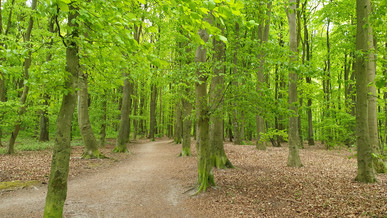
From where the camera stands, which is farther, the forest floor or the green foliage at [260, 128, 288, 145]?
the green foliage at [260, 128, 288, 145]

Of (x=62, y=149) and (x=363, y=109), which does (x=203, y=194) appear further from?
(x=363, y=109)

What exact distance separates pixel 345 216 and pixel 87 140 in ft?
40.7

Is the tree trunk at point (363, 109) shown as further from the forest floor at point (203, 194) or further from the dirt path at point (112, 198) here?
the dirt path at point (112, 198)

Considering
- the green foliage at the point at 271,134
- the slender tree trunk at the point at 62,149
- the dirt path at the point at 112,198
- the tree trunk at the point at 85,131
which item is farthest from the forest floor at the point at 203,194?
the tree trunk at the point at 85,131

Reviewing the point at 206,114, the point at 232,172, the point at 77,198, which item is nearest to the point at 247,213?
the point at 206,114

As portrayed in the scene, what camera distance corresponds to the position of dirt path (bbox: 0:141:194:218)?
18.7 feet

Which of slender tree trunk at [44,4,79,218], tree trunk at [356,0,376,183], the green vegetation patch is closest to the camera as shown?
slender tree trunk at [44,4,79,218]

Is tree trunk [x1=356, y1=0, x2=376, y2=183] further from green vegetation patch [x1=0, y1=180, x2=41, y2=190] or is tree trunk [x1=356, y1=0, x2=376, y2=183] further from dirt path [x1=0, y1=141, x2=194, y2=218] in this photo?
green vegetation patch [x1=0, y1=180, x2=41, y2=190]

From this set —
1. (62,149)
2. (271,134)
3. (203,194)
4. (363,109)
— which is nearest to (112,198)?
(203,194)

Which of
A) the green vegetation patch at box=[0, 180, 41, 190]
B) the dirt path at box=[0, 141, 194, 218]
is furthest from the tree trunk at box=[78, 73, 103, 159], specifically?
the green vegetation patch at box=[0, 180, 41, 190]

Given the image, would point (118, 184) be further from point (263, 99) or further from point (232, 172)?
point (263, 99)

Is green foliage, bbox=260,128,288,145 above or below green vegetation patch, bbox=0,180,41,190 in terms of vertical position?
above

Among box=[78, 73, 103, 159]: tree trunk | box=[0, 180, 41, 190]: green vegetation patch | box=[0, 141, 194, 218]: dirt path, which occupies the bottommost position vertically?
box=[0, 141, 194, 218]: dirt path

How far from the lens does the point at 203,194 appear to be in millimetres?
6898
